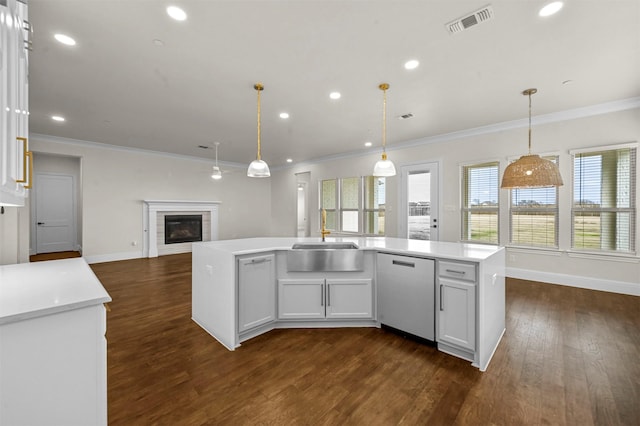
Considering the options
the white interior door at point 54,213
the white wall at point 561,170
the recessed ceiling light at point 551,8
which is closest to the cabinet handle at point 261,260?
the recessed ceiling light at point 551,8

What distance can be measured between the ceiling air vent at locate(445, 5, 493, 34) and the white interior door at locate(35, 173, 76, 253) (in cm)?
940

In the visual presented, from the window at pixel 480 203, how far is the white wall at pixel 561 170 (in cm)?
12

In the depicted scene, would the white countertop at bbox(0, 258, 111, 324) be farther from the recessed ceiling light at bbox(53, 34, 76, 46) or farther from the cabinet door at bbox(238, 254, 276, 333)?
the recessed ceiling light at bbox(53, 34, 76, 46)

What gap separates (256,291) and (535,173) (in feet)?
10.7

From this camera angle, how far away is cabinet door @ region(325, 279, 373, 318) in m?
2.74

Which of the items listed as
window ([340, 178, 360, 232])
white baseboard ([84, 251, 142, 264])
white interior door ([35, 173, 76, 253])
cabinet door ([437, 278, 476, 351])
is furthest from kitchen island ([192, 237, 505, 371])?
white interior door ([35, 173, 76, 253])

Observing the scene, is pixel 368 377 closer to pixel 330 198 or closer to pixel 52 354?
pixel 52 354

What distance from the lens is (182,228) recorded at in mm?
7434

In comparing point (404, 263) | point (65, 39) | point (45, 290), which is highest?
point (65, 39)

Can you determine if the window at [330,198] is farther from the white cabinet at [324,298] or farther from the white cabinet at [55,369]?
the white cabinet at [55,369]

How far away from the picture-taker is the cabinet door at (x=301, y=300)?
273 centimetres

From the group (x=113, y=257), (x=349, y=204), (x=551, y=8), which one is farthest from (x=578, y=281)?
(x=113, y=257)

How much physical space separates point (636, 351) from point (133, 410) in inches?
157

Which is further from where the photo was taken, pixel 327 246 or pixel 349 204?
pixel 349 204
